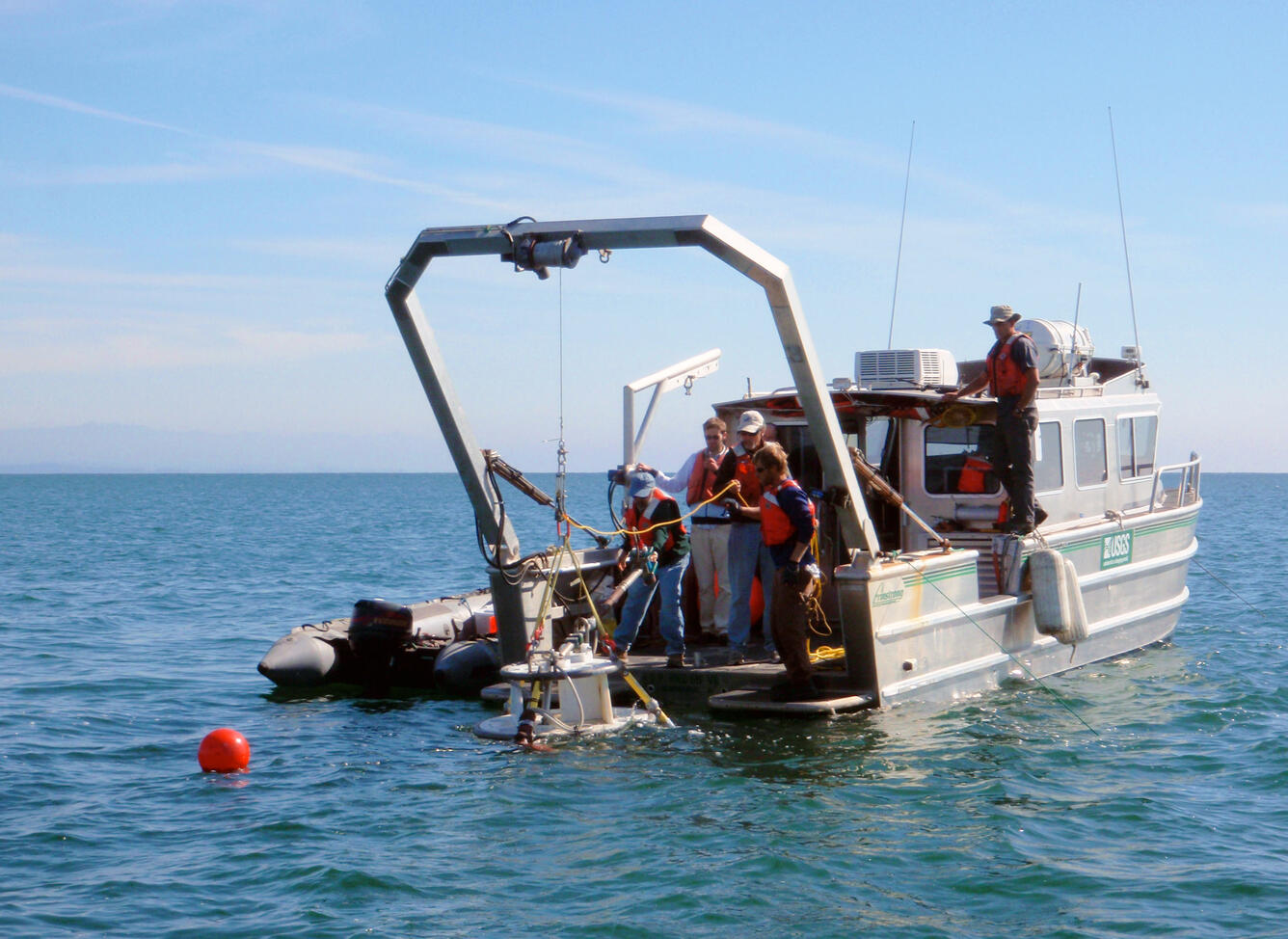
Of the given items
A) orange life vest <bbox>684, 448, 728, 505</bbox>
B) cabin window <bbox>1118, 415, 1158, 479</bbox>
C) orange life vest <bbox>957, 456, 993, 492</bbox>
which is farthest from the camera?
cabin window <bbox>1118, 415, 1158, 479</bbox>

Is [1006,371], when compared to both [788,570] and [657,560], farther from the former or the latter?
[657,560]

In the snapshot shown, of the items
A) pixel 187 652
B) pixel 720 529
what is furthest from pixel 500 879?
pixel 187 652

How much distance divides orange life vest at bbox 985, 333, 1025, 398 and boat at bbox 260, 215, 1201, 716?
384 millimetres

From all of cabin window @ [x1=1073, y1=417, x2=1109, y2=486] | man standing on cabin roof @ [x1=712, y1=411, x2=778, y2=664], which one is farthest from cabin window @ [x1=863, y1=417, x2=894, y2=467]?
cabin window @ [x1=1073, y1=417, x2=1109, y2=486]

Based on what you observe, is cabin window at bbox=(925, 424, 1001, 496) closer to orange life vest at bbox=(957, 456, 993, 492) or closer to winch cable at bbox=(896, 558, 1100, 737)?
orange life vest at bbox=(957, 456, 993, 492)

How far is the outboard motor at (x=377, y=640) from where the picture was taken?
12234 millimetres

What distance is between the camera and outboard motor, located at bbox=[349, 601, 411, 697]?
12234 mm

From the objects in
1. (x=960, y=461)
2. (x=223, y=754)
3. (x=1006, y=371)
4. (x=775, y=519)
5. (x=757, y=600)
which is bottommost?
(x=223, y=754)

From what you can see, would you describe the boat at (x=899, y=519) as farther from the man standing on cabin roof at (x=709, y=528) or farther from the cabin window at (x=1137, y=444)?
the man standing on cabin roof at (x=709, y=528)

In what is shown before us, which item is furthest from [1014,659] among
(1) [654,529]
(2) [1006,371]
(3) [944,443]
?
(1) [654,529]

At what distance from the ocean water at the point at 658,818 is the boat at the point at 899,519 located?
19.5 inches

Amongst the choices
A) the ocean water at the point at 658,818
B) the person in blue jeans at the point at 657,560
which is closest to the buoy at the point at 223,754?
the ocean water at the point at 658,818

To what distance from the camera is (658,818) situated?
309 inches

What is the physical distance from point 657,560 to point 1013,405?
3.48 metres
